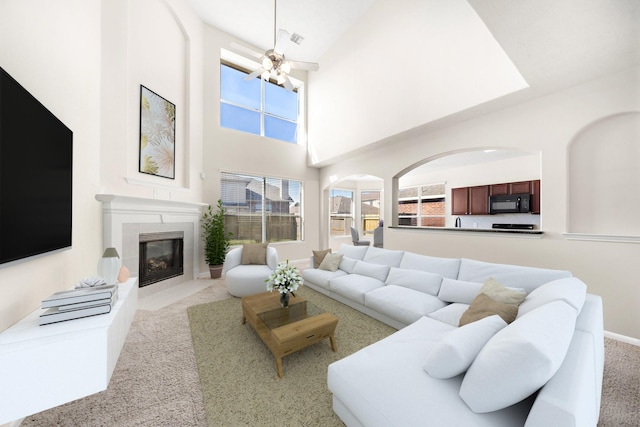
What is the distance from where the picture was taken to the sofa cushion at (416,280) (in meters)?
2.60

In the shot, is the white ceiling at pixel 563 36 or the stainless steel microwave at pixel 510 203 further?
the stainless steel microwave at pixel 510 203

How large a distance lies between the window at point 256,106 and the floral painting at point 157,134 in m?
1.33

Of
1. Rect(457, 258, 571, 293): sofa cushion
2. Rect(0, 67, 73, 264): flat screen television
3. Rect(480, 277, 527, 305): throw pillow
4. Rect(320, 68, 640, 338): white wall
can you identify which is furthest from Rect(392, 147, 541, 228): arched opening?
Rect(0, 67, 73, 264): flat screen television

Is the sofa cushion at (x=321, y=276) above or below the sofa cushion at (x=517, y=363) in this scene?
below

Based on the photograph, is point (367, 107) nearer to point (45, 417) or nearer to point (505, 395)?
point (505, 395)

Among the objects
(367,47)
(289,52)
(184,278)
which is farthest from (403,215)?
(184,278)

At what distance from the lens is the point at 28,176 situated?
1.34m

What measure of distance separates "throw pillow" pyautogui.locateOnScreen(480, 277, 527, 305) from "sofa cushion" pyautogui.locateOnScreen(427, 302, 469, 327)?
0.27 metres

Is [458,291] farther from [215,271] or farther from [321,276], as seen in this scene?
[215,271]

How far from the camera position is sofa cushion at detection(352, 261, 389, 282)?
3.18 metres

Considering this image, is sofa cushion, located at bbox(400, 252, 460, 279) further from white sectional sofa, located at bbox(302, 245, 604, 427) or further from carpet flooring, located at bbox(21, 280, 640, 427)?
carpet flooring, located at bbox(21, 280, 640, 427)

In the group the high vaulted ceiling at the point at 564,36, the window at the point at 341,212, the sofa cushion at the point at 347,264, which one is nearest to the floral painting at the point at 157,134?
the sofa cushion at the point at 347,264

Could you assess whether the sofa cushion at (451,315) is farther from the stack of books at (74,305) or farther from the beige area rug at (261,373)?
the stack of books at (74,305)

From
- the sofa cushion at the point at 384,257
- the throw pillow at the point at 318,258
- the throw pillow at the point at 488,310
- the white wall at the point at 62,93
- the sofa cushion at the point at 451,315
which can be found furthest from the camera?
the throw pillow at the point at 318,258
